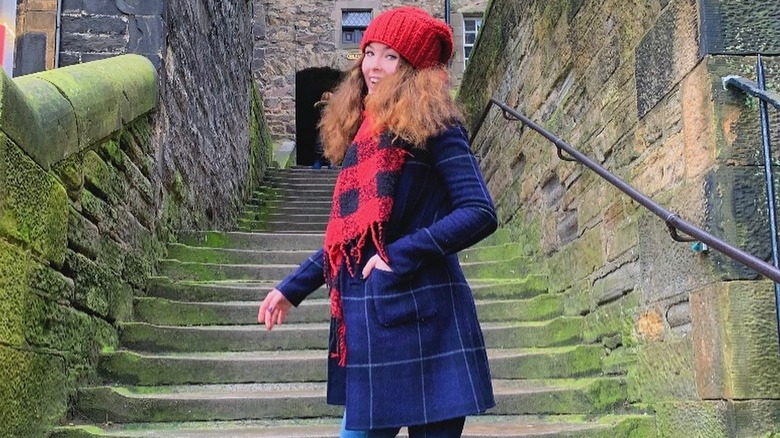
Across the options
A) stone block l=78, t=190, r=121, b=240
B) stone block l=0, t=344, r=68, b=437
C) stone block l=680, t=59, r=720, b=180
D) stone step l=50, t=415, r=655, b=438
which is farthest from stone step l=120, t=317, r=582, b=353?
stone block l=680, t=59, r=720, b=180

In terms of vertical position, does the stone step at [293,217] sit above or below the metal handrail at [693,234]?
above

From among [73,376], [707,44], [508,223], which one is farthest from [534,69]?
[73,376]

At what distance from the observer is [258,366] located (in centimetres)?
351

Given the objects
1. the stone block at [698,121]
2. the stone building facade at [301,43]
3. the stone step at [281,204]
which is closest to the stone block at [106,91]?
the stone block at [698,121]

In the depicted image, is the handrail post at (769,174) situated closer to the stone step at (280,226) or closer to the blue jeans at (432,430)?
the blue jeans at (432,430)

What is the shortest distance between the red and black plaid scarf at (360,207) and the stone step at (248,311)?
240 centimetres

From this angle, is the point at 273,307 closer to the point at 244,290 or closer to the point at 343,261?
the point at 343,261

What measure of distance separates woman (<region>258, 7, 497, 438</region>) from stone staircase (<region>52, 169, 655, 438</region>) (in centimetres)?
151

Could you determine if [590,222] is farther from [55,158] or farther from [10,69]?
[10,69]

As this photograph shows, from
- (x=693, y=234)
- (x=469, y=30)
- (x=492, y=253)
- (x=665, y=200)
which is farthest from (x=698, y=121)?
(x=469, y=30)

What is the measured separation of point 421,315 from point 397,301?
0.17 ft

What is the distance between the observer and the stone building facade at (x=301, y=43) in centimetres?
1493

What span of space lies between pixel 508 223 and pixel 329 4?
11.3 meters

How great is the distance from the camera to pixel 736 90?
2.52 m
